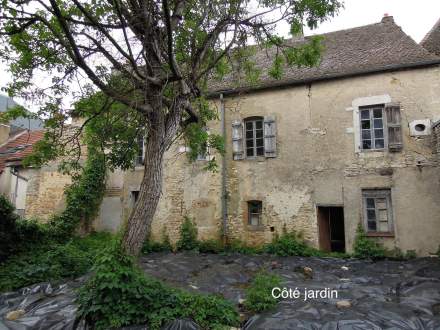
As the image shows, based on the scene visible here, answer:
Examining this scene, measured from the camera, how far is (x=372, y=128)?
10.1m

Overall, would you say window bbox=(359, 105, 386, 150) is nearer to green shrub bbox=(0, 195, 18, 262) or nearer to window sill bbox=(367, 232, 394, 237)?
window sill bbox=(367, 232, 394, 237)

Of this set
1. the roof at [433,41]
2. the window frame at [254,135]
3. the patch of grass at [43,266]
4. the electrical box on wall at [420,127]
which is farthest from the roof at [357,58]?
the patch of grass at [43,266]

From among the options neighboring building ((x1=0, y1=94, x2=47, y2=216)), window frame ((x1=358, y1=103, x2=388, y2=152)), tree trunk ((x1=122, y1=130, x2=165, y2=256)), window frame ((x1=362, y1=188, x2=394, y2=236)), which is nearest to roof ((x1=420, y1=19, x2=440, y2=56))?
window frame ((x1=358, y1=103, x2=388, y2=152))

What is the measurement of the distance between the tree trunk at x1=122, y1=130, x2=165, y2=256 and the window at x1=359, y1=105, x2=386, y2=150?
706 centimetres

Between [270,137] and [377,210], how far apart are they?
13.0ft

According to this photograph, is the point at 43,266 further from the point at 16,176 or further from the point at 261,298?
the point at 16,176

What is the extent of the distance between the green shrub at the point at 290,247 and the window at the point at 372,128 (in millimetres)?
3469

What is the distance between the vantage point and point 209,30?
6.71 m

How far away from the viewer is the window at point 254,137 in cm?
1145

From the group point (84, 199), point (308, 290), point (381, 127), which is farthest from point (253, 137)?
Result: point (84, 199)

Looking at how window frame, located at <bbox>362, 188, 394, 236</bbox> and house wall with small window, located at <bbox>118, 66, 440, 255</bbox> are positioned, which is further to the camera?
window frame, located at <bbox>362, 188, 394, 236</bbox>

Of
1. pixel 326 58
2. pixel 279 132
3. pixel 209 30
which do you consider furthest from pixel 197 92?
pixel 326 58

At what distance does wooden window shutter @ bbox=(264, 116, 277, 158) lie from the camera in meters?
11.1

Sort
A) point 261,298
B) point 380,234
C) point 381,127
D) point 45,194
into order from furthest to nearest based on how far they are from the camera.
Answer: point 45,194, point 381,127, point 380,234, point 261,298
